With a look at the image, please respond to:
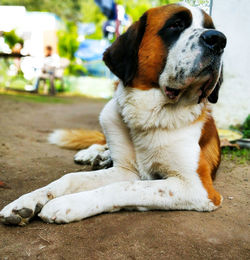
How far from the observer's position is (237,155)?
3186 millimetres

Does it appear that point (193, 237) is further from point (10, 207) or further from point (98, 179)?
point (10, 207)

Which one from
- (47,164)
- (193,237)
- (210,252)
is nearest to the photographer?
(210,252)

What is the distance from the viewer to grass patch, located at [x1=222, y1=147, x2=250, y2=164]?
3020 millimetres

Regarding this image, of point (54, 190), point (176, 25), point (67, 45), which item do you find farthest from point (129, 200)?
point (67, 45)

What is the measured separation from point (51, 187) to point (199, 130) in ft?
3.45

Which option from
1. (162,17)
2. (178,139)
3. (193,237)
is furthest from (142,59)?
(193,237)

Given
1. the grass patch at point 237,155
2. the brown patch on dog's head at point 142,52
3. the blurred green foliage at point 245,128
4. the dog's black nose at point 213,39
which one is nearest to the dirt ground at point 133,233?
the grass patch at point 237,155

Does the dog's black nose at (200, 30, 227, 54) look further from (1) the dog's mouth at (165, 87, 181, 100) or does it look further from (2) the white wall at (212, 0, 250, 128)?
(2) the white wall at (212, 0, 250, 128)

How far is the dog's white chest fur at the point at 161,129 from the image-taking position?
2000 millimetres

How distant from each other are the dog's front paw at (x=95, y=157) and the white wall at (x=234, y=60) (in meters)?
A: 1.76

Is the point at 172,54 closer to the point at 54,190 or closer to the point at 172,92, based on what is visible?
the point at 172,92

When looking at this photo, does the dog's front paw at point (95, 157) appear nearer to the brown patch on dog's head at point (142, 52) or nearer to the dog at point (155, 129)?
the dog at point (155, 129)

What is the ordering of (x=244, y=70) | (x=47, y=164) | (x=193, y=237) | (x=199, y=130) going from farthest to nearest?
1. (x=244, y=70)
2. (x=47, y=164)
3. (x=199, y=130)
4. (x=193, y=237)

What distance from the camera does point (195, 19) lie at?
2.00 m
